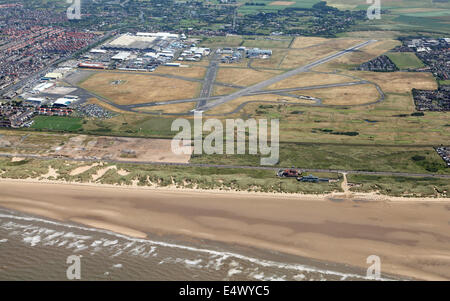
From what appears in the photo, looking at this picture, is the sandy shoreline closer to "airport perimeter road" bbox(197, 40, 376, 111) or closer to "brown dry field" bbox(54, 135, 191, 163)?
"brown dry field" bbox(54, 135, 191, 163)

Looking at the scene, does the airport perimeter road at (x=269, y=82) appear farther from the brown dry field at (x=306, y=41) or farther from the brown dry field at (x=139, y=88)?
the brown dry field at (x=306, y=41)

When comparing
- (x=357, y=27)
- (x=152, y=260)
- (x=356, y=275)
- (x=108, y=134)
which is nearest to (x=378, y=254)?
(x=356, y=275)

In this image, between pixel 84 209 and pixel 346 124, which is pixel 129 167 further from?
pixel 346 124

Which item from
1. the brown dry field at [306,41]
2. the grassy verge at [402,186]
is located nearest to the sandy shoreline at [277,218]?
the grassy verge at [402,186]

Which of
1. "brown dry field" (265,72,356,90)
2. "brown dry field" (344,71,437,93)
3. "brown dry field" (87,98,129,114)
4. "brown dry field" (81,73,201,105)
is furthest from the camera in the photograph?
"brown dry field" (265,72,356,90)

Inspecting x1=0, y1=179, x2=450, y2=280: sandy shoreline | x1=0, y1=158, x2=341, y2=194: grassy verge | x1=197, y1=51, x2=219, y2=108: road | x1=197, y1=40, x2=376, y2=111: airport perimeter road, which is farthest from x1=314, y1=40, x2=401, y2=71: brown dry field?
x1=0, y1=179, x2=450, y2=280: sandy shoreline
